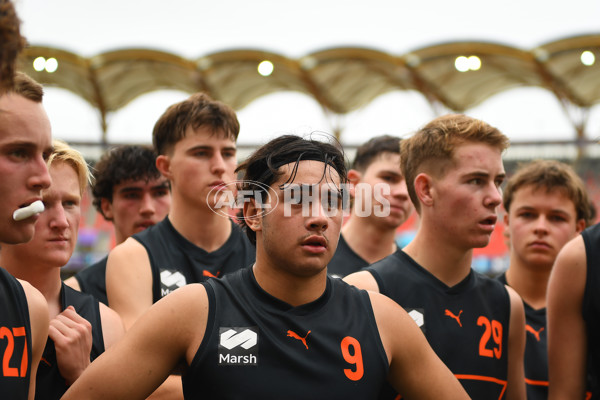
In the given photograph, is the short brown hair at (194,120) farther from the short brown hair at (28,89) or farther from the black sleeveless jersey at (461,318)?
the short brown hair at (28,89)

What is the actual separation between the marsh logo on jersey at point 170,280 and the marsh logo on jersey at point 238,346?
5.48 feet

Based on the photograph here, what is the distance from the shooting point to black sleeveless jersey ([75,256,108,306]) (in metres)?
5.34

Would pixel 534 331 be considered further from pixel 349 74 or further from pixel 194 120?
pixel 349 74

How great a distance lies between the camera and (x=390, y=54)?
2309 centimetres

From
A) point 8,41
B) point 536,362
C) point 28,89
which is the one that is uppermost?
point 8,41

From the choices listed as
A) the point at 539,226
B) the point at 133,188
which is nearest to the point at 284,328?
the point at 539,226

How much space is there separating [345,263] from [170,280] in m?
1.99

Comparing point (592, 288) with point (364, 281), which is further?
point (364, 281)

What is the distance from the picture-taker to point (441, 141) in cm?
408

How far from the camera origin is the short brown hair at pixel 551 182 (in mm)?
5262

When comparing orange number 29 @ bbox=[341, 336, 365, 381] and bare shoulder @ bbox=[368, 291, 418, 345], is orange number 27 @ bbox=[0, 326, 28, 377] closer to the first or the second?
orange number 29 @ bbox=[341, 336, 365, 381]

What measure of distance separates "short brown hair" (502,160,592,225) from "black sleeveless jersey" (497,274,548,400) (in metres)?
1.05

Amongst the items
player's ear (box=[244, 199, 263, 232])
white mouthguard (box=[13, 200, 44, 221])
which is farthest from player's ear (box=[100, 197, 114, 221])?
white mouthguard (box=[13, 200, 44, 221])

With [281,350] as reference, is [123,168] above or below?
above
